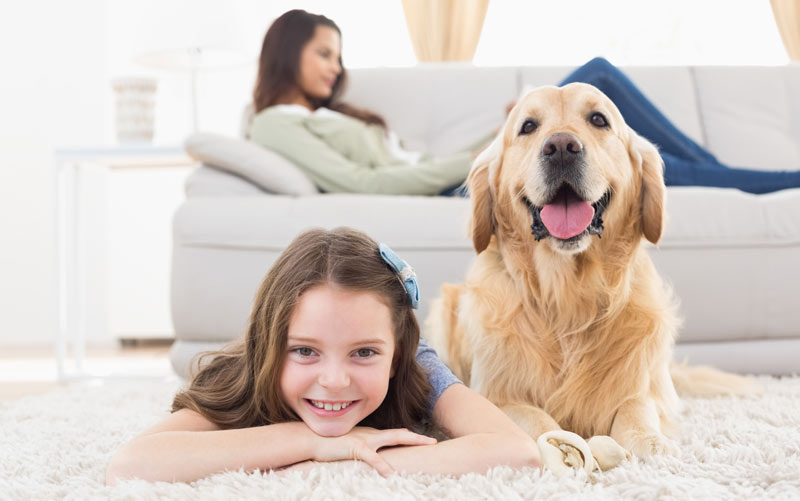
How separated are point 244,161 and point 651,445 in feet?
5.33

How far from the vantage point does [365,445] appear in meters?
1.10

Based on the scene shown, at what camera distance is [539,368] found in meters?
1.43

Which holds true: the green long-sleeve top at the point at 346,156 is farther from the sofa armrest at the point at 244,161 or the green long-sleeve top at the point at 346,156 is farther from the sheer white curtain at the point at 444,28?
the sheer white curtain at the point at 444,28

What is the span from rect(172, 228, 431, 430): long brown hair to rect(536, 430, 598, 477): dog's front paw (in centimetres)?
27

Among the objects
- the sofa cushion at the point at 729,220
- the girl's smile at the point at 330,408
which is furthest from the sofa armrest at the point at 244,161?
the girl's smile at the point at 330,408

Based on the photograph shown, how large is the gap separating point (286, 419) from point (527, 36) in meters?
3.95

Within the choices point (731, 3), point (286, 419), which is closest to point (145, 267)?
point (286, 419)

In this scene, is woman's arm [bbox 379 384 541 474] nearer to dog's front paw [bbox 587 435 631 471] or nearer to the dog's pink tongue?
dog's front paw [bbox 587 435 631 471]

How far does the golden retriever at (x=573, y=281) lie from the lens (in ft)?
4.54

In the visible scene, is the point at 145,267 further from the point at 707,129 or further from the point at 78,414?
the point at 707,129

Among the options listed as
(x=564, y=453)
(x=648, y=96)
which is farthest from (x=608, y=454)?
(x=648, y=96)

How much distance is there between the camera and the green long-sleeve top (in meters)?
2.46

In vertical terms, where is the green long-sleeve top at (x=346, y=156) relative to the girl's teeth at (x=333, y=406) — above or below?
above

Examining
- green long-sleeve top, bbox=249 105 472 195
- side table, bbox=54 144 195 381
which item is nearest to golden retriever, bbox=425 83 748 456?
green long-sleeve top, bbox=249 105 472 195
